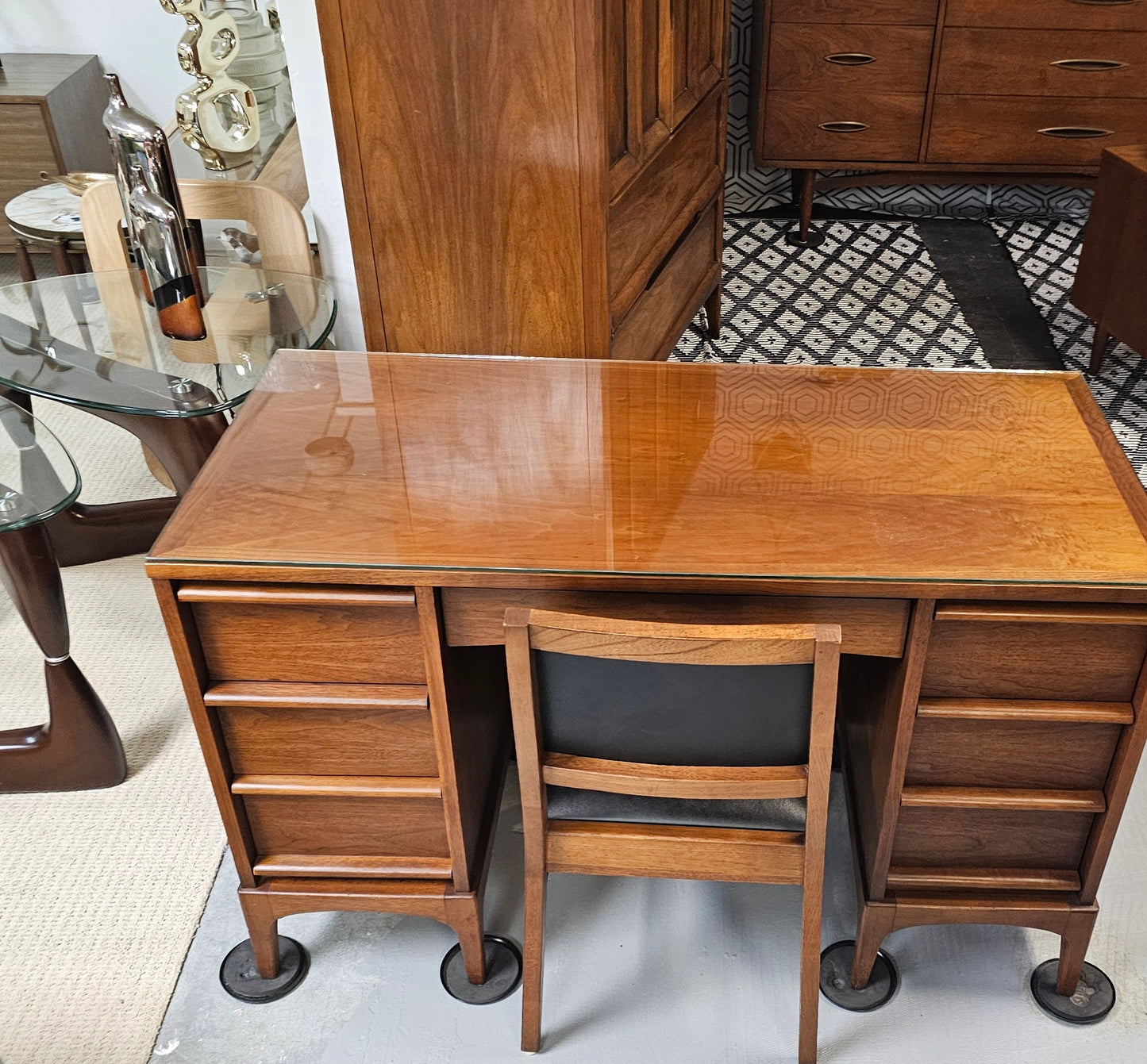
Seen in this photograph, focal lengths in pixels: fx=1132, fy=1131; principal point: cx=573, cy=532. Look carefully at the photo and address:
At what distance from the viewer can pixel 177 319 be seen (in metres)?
2.38

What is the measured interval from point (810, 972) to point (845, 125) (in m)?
3.40

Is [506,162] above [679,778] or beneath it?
above

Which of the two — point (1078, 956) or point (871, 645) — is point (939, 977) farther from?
point (871, 645)

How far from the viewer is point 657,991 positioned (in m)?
1.87

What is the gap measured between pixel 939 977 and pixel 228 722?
1.22 m

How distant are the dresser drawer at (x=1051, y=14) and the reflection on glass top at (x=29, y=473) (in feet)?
10.9

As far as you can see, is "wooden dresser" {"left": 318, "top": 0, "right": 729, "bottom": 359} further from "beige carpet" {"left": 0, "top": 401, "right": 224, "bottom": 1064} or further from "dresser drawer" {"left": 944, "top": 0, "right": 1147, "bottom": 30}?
"dresser drawer" {"left": 944, "top": 0, "right": 1147, "bottom": 30}

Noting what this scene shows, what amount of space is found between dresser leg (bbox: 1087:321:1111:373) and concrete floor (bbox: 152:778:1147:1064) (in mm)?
1978

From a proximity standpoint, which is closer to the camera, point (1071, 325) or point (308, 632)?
point (308, 632)

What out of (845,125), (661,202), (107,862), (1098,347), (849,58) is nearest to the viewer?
(107,862)

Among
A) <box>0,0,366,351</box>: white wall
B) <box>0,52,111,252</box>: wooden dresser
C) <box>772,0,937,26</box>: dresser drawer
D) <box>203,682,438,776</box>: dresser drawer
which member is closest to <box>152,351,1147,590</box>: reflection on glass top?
<box>203,682,438,776</box>: dresser drawer

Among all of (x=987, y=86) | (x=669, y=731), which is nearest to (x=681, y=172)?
(x=987, y=86)

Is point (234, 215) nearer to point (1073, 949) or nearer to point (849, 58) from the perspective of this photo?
point (1073, 949)

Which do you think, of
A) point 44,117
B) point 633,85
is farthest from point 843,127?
point 44,117
